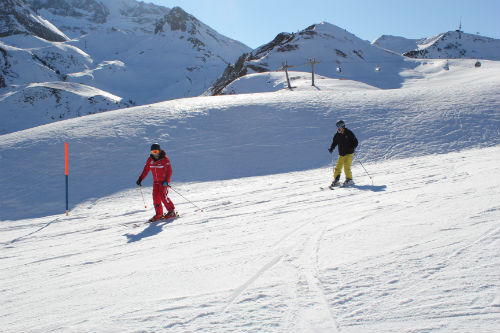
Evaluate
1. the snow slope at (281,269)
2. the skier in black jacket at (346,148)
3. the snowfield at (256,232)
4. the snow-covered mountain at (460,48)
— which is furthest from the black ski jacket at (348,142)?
the snow-covered mountain at (460,48)

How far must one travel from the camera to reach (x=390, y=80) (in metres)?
44.2

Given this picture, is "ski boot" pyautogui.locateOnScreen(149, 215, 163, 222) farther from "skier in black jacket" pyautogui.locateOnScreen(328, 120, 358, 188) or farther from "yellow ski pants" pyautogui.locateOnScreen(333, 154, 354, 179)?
"yellow ski pants" pyautogui.locateOnScreen(333, 154, 354, 179)

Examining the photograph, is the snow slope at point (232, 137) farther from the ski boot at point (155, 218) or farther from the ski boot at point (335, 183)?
the ski boot at point (155, 218)

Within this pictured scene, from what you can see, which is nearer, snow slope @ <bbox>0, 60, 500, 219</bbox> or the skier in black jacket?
the skier in black jacket

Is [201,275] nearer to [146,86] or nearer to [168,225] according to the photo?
[168,225]

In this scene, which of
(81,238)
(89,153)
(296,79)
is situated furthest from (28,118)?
(81,238)

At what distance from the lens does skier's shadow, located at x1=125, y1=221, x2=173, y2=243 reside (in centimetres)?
563

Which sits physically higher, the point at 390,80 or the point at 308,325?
Result: the point at 390,80

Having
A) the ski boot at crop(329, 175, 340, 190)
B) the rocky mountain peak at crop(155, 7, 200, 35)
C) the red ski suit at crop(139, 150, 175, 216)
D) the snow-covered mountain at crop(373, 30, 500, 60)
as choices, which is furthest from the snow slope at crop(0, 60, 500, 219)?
the rocky mountain peak at crop(155, 7, 200, 35)

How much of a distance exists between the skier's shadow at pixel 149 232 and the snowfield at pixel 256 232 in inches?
2.5

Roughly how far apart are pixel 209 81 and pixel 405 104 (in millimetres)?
99130

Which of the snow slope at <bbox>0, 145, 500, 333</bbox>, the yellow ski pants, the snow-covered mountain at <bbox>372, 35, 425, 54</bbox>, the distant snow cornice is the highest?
the distant snow cornice

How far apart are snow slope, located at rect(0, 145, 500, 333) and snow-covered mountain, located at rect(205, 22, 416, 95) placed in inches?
1553

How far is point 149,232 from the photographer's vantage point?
19.7 feet
